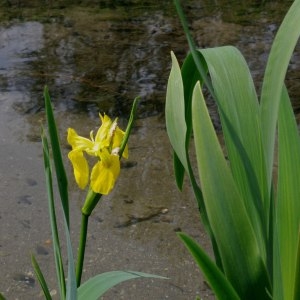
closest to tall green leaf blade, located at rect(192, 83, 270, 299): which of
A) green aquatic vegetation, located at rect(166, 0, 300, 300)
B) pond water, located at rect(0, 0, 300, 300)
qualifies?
green aquatic vegetation, located at rect(166, 0, 300, 300)

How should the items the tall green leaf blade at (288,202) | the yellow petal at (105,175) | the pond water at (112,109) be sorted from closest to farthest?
1. the yellow petal at (105,175)
2. the tall green leaf blade at (288,202)
3. the pond water at (112,109)

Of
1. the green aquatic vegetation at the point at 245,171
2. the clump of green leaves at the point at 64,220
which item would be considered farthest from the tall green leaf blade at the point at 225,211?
the clump of green leaves at the point at 64,220

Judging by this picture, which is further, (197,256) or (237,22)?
(237,22)

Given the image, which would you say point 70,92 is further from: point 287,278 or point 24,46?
point 287,278

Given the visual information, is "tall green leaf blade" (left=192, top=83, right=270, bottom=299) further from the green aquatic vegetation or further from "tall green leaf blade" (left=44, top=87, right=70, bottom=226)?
"tall green leaf blade" (left=44, top=87, right=70, bottom=226)

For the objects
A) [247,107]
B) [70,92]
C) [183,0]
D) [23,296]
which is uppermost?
[247,107]

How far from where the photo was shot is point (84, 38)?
13.1ft

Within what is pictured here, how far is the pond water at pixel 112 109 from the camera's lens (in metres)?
1.88

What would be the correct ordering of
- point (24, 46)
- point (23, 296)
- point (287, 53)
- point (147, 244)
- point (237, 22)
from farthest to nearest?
1. point (237, 22)
2. point (24, 46)
3. point (147, 244)
4. point (23, 296)
5. point (287, 53)

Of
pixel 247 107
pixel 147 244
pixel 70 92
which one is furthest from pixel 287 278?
pixel 70 92

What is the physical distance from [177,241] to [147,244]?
0.09 m

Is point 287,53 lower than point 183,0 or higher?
higher

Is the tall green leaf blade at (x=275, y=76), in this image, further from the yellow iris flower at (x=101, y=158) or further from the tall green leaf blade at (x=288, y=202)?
the yellow iris flower at (x=101, y=158)

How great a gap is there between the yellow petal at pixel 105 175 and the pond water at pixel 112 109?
42.5 inches
